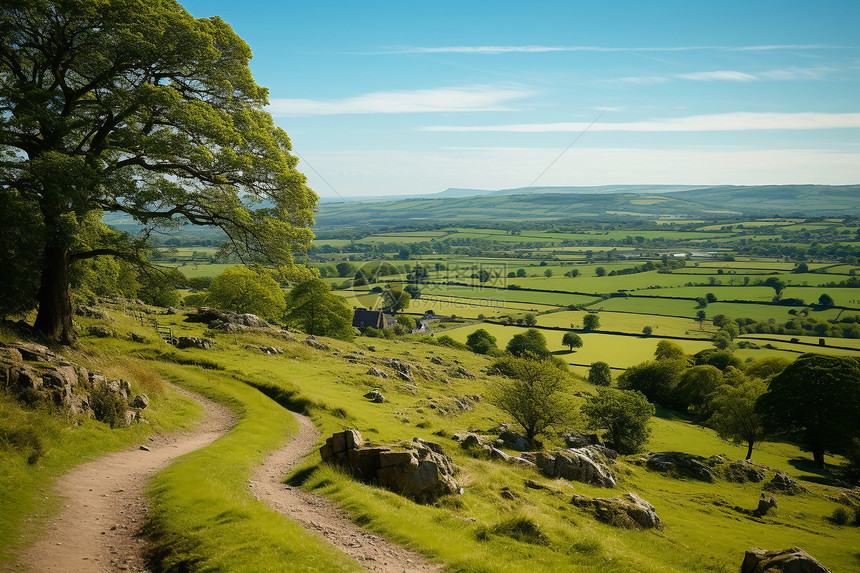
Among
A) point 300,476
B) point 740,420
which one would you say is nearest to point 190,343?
point 300,476

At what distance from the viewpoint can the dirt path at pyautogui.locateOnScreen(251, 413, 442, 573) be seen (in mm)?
12844

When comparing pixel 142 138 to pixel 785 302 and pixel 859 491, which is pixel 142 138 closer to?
pixel 859 491

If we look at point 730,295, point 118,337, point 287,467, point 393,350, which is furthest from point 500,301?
point 287,467

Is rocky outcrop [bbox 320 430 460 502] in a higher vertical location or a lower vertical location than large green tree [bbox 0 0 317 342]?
lower

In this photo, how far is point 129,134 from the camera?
20422mm

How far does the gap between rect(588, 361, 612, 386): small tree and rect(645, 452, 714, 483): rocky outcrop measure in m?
45.6

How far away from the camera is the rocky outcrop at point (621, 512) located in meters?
24.5

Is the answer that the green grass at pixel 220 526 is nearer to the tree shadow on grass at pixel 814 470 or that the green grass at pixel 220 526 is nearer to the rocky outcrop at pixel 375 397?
the rocky outcrop at pixel 375 397

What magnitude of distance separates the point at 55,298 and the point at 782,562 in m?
31.5

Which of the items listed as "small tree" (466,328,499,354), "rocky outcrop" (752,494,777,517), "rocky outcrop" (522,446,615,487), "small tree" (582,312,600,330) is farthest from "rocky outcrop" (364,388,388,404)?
"small tree" (582,312,600,330)

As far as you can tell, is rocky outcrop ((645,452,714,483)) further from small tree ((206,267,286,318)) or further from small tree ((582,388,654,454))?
small tree ((206,267,286,318))

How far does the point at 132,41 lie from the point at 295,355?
34474mm

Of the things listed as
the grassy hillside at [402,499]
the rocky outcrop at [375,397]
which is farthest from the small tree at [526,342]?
the rocky outcrop at [375,397]

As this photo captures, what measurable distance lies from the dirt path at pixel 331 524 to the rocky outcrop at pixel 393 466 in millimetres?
2284
